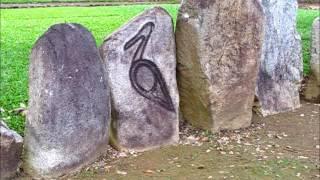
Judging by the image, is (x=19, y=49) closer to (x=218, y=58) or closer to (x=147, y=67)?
(x=147, y=67)

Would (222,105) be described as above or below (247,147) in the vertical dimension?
above

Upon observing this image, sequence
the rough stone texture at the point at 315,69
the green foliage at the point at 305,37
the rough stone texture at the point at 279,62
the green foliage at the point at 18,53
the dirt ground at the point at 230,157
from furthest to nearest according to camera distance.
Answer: the green foliage at the point at 305,37 → the rough stone texture at the point at 315,69 → the rough stone texture at the point at 279,62 → the green foliage at the point at 18,53 → the dirt ground at the point at 230,157

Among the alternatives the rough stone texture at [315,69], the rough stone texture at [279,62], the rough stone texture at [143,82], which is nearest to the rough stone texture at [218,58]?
the rough stone texture at [143,82]

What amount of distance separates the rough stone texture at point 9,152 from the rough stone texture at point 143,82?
2.94 feet

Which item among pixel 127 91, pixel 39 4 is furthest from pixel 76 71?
pixel 39 4

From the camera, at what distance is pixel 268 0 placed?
225 inches

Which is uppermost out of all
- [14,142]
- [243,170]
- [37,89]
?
[37,89]

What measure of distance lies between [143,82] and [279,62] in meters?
1.83

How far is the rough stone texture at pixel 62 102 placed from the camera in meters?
3.96

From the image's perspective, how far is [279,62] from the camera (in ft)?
19.3

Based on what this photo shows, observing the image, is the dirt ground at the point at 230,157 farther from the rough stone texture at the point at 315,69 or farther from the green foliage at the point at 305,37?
the green foliage at the point at 305,37

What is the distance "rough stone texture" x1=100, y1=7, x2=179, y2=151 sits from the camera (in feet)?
14.8

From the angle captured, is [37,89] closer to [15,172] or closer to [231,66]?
[15,172]

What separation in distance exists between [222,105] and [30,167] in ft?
6.06
